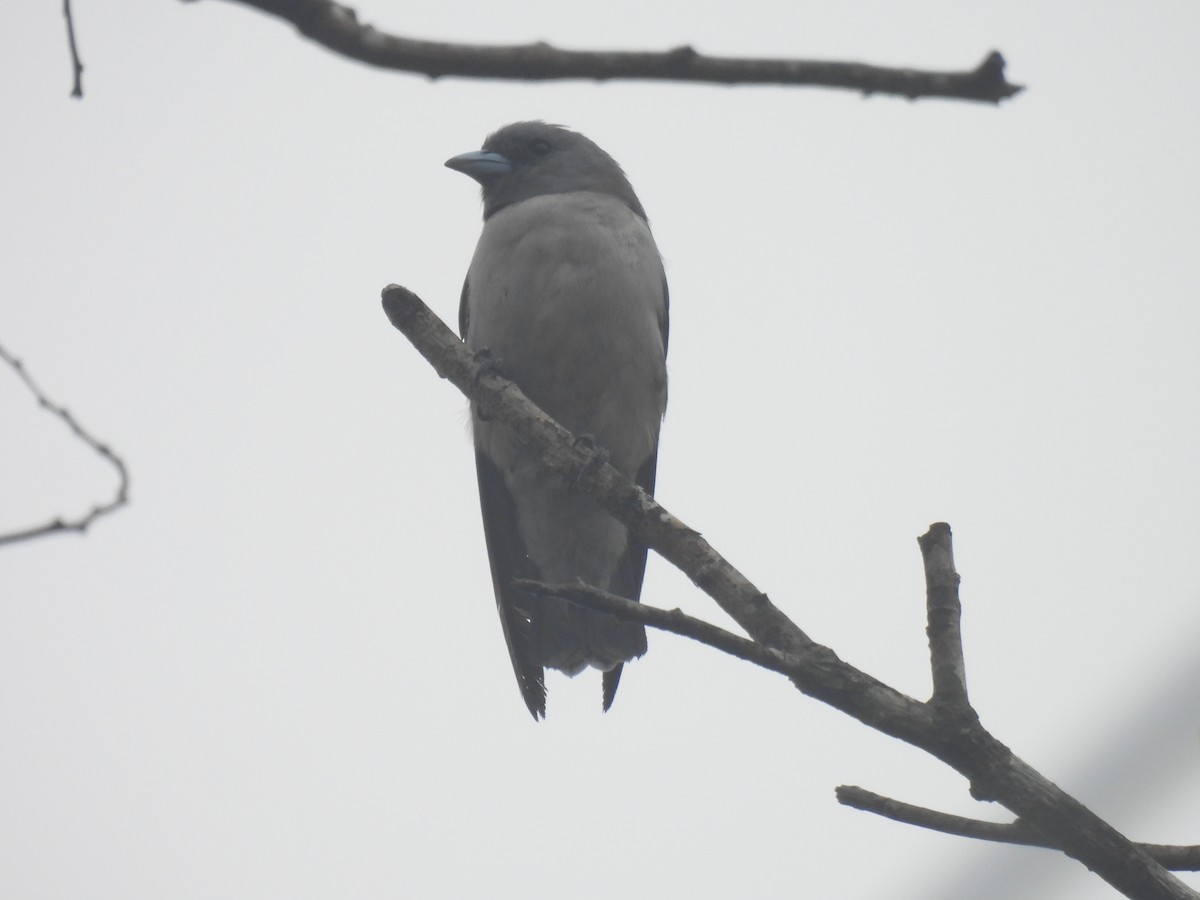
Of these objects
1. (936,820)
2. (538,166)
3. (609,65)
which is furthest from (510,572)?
(609,65)

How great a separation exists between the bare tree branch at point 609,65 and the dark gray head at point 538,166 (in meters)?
5.07

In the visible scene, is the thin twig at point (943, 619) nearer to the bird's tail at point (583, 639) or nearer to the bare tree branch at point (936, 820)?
the bare tree branch at point (936, 820)

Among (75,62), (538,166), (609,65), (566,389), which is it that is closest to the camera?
(609,65)

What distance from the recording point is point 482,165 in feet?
23.1

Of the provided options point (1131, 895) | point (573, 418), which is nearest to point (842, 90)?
point (1131, 895)

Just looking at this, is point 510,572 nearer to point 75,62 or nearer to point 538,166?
point 538,166

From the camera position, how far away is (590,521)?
6137mm

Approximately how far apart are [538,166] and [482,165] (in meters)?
0.32

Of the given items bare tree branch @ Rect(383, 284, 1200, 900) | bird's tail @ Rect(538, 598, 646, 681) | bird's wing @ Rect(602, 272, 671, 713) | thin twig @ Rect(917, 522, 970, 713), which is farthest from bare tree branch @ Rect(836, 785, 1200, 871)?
bird's wing @ Rect(602, 272, 671, 713)

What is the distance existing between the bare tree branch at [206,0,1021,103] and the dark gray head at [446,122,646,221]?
16.6 feet

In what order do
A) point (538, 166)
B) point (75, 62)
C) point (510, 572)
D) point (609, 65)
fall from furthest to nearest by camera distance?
point (538, 166) < point (510, 572) < point (75, 62) < point (609, 65)

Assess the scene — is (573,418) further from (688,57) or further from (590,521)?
(688,57)

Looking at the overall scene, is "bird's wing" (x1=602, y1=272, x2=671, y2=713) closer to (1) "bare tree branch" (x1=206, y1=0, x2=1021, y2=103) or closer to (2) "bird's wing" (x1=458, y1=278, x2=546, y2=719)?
(2) "bird's wing" (x1=458, y1=278, x2=546, y2=719)

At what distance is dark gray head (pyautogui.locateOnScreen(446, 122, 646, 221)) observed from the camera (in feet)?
22.4
